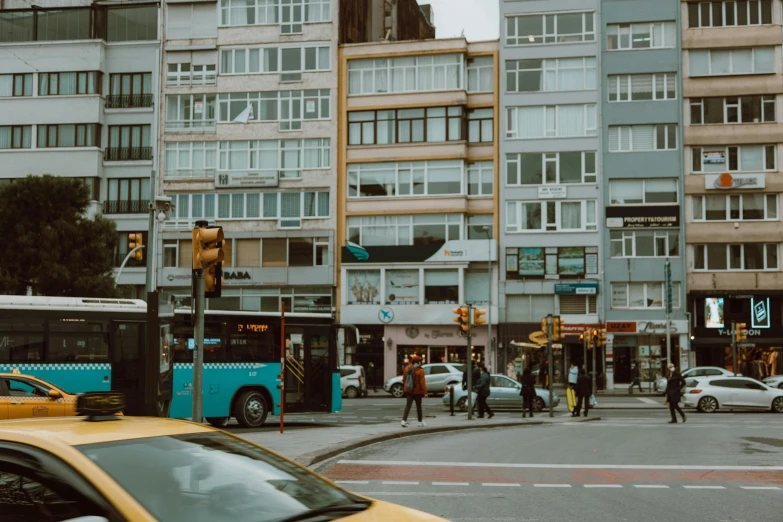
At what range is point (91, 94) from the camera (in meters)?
57.6

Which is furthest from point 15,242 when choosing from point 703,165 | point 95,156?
point 703,165

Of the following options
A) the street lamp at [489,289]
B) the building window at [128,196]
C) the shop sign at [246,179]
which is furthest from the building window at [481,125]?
the building window at [128,196]

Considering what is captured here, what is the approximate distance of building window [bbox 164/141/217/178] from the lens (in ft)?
190

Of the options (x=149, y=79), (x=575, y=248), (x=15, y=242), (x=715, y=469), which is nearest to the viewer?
(x=715, y=469)

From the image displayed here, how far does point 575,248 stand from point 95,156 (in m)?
26.9

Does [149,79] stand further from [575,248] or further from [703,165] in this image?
[703,165]

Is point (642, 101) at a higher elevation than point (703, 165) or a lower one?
higher

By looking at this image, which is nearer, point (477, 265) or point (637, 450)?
point (637, 450)

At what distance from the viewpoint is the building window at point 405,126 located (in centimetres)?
5575

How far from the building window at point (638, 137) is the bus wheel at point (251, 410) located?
35.2 metres

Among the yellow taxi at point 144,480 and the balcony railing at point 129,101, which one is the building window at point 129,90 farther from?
the yellow taxi at point 144,480

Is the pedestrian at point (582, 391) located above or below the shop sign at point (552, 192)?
below

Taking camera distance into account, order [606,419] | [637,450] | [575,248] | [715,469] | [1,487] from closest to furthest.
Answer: [1,487] → [715,469] → [637,450] → [606,419] → [575,248]

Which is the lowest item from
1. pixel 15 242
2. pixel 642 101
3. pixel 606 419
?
pixel 606 419
